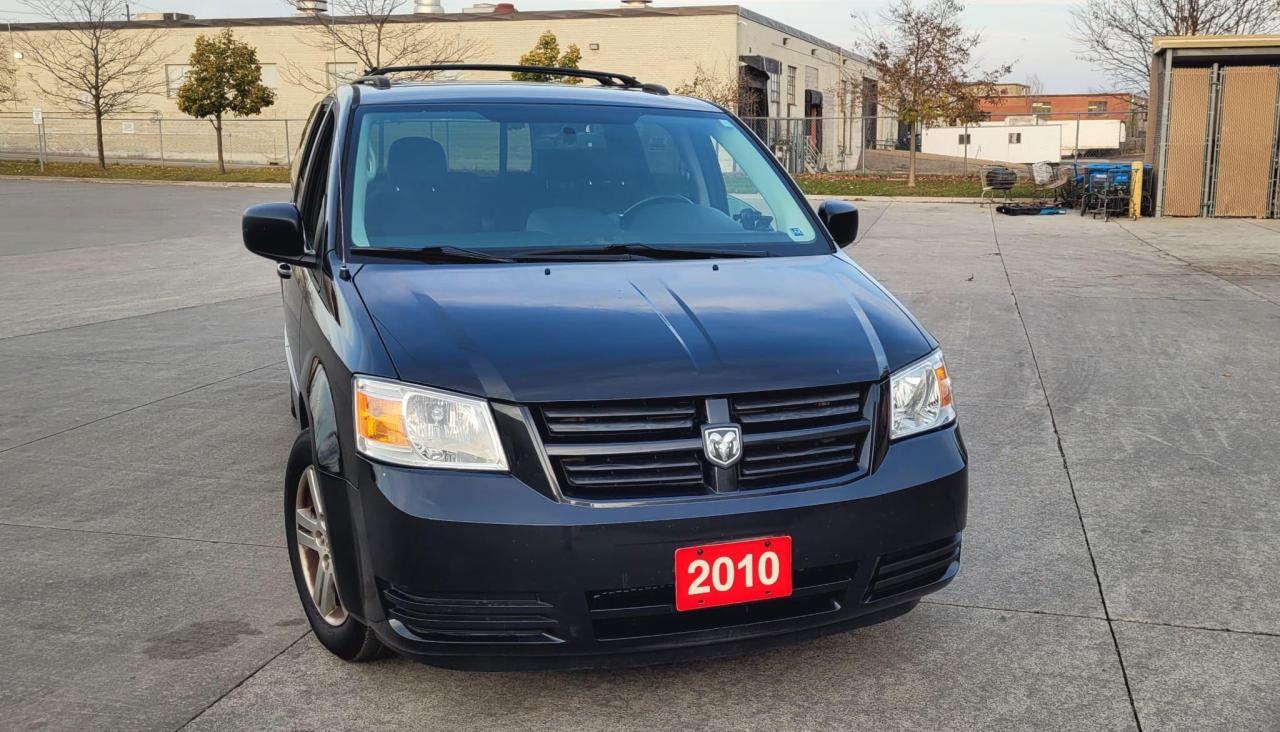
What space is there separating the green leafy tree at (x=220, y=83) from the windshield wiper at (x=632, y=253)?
37707 mm

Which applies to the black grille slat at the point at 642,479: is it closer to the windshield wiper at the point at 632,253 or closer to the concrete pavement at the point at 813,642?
the concrete pavement at the point at 813,642

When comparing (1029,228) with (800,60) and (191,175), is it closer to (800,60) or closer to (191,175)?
(191,175)

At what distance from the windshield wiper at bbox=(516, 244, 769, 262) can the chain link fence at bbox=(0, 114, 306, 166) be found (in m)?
45.6

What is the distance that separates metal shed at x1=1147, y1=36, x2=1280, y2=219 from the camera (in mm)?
21172

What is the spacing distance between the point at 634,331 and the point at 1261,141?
70.5ft

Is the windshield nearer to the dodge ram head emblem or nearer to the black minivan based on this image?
the black minivan

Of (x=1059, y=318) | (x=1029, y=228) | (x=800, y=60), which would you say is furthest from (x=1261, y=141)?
(x=800, y=60)

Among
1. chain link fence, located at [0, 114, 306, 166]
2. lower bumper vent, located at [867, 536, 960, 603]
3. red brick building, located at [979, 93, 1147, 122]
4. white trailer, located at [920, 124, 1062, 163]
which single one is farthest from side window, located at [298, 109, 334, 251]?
Result: red brick building, located at [979, 93, 1147, 122]

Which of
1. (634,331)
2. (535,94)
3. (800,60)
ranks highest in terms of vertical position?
(800,60)

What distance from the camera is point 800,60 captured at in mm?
55312

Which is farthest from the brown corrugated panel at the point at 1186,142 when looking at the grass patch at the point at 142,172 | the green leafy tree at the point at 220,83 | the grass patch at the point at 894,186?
the green leafy tree at the point at 220,83

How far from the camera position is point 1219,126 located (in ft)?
70.6

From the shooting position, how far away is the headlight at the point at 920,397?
10.9 feet

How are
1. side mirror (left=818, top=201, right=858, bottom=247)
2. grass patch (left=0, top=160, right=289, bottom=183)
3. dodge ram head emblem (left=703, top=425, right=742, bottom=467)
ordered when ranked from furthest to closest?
grass patch (left=0, top=160, right=289, bottom=183), side mirror (left=818, top=201, right=858, bottom=247), dodge ram head emblem (left=703, top=425, right=742, bottom=467)
